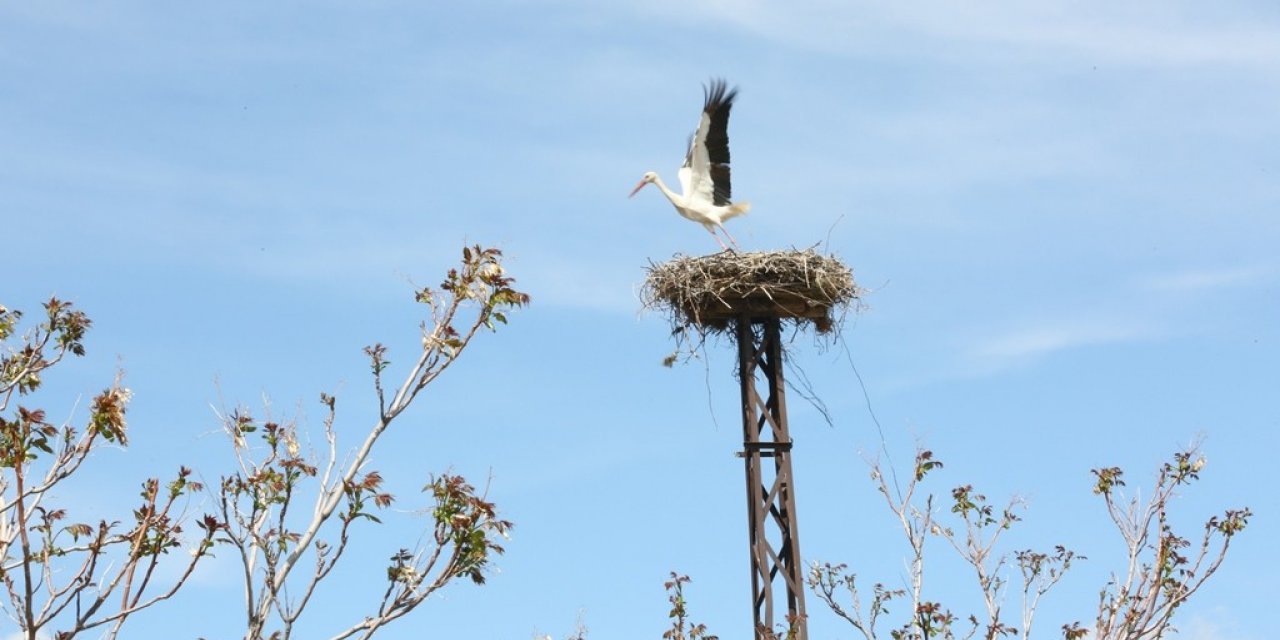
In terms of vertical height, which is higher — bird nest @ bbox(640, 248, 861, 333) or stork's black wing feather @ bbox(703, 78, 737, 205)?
stork's black wing feather @ bbox(703, 78, 737, 205)

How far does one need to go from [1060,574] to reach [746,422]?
2.21 meters

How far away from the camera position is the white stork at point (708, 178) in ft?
40.0

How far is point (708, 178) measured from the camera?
41.1ft

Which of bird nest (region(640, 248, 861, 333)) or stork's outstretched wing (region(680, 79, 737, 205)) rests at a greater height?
stork's outstretched wing (region(680, 79, 737, 205))

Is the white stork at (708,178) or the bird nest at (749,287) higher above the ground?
the white stork at (708,178)

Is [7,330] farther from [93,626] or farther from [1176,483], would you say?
[1176,483]

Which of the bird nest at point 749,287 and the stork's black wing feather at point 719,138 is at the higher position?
the stork's black wing feather at point 719,138

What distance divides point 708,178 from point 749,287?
1.64 m

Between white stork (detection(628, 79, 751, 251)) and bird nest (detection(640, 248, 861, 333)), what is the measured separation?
119cm

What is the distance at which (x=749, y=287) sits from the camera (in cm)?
1112

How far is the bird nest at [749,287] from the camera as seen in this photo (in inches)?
438

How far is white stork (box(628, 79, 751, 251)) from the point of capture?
1220 cm

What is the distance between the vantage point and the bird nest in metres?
11.1

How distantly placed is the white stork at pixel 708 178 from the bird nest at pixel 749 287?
119 centimetres
